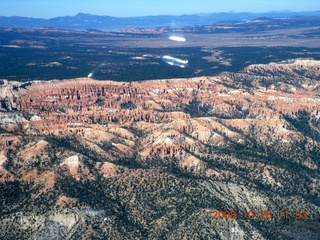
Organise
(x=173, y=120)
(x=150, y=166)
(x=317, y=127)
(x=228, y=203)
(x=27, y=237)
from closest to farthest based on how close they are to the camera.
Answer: (x=27, y=237), (x=228, y=203), (x=150, y=166), (x=173, y=120), (x=317, y=127)

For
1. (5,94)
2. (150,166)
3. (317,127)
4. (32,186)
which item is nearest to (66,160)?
(32,186)

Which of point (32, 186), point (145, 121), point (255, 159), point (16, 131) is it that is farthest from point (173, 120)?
point (32, 186)

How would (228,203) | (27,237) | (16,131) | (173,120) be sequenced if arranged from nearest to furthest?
1. (27,237)
2. (228,203)
3. (16,131)
4. (173,120)

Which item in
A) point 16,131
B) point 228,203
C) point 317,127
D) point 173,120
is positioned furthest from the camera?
point 317,127

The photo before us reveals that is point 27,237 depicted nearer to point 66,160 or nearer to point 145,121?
point 66,160

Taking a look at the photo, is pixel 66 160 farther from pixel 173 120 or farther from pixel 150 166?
pixel 173 120

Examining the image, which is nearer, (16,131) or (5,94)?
(16,131)
